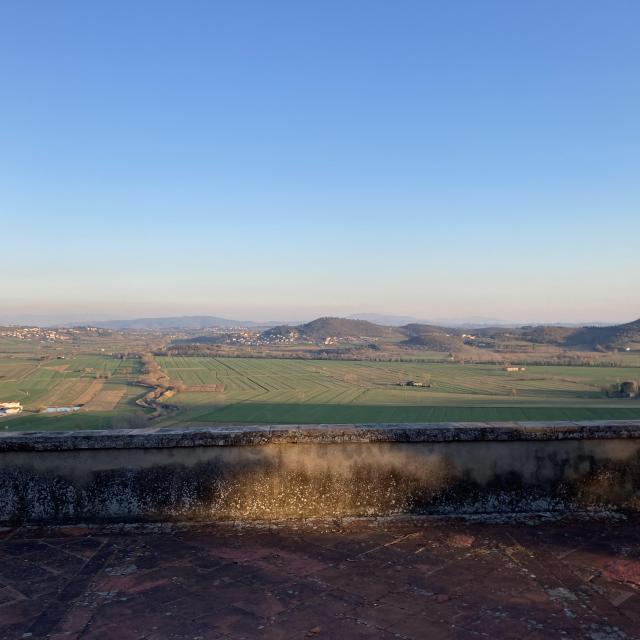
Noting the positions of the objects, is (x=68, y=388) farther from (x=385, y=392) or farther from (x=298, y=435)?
(x=298, y=435)

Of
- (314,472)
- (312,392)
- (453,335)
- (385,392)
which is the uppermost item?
(314,472)

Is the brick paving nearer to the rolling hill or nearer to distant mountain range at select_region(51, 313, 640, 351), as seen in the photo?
distant mountain range at select_region(51, 313, 640, 351)

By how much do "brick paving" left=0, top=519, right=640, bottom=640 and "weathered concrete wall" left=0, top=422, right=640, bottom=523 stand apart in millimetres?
200

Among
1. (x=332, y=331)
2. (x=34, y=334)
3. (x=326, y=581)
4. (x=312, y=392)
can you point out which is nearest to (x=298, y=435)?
(x=326, y=581)

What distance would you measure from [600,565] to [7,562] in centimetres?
345

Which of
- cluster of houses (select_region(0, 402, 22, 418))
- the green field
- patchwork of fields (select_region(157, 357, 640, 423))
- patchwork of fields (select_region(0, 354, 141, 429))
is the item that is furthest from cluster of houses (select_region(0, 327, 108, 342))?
cluster of houses (select_region(0, 402, 22, 418))

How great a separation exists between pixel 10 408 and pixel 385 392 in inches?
1288

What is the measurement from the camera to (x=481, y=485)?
Answer: 169 inches

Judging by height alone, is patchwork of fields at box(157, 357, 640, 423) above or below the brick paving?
below

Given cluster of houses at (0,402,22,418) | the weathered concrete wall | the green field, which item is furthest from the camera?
the green field

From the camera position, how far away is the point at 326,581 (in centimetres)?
313

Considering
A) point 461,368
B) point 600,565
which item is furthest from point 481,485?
point 461,368

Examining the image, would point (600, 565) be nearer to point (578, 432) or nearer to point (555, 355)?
point (578, 432)

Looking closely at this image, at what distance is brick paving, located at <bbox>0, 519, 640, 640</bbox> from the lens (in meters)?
2.65
